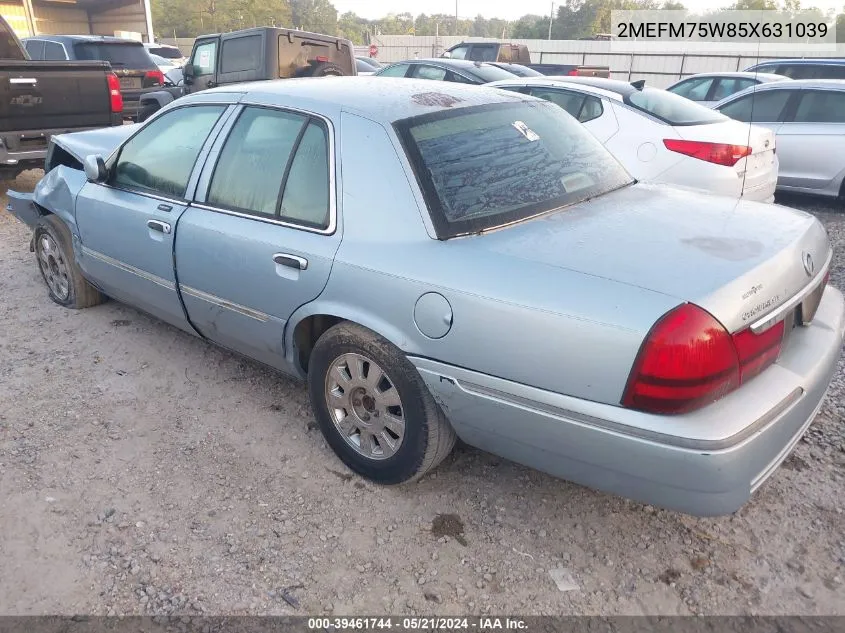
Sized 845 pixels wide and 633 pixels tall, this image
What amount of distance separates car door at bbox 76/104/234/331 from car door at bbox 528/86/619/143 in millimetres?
3579

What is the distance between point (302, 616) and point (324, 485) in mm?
708

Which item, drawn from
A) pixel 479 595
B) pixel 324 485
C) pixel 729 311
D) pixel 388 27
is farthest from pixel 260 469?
pixel 388 27

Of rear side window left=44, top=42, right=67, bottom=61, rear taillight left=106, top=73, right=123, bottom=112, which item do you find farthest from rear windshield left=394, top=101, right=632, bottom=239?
rear side window left=44, top=42, right=67, bottom=61

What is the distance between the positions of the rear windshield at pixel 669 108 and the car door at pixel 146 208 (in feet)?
14.0

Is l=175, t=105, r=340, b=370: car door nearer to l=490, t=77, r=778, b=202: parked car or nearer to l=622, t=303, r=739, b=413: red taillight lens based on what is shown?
l=622, t=303, r=739, b=413: red taillight lens

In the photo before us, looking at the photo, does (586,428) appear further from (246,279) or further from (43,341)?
(43,341)

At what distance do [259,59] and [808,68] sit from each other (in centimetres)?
882

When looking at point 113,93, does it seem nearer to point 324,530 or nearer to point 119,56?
point 119,56

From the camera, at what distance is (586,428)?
2.12m

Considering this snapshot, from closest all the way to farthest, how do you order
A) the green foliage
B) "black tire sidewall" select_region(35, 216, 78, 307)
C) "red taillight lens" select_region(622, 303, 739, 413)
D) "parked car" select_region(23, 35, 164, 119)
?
"red taillight lens" select_region(622, 303, 739, 413)
"black tire sidewall" select_region(35, 216, 78, 307)
"parked car" select_region(23, 35, 164, 119)
the green foliage

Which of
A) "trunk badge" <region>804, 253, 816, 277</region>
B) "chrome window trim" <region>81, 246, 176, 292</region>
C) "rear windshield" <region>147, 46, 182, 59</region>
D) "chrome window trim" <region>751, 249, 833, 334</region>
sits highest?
"trunk badge" <region>804, 253, 816, 277</region>

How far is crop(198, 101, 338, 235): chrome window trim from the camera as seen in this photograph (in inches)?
108

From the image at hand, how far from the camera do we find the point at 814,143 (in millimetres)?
7379

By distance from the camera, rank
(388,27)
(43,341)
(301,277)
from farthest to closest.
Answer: (388,27)
(43,341)
(301,277)
